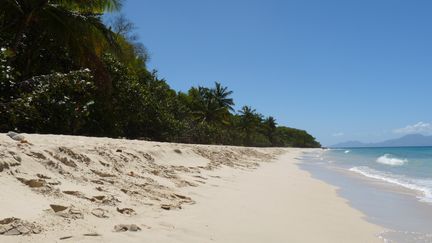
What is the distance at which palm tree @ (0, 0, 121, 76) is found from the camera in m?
13.2

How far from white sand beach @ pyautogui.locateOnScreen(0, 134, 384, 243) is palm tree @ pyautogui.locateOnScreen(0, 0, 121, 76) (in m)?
7.69

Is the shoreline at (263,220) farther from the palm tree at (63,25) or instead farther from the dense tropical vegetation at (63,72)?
the palm tree at (63,25)

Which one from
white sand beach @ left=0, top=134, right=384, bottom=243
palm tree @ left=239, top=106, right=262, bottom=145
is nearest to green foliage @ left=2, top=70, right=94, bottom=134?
white sand beach @ left=0, top=134, right=384, bottom=243

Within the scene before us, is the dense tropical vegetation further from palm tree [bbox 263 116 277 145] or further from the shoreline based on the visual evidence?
palm tree [bbox 263 116 277 145]

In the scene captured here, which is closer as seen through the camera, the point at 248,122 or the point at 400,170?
the point at 400,170

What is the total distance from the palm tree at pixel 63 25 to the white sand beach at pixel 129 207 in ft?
25.2

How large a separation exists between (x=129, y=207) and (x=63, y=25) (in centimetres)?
1085

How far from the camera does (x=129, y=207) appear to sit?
14.8 ft

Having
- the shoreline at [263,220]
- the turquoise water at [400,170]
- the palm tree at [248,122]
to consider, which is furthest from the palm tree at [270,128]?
the shoreline at [263,220]

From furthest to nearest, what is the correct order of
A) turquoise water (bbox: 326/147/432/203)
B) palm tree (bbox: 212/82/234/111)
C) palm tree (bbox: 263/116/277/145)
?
palm tree (bbox: 263/116/277/145) → palm tree (bbox: 212/82/234/111) → turquoise water (bbox: 326/147/432/203)

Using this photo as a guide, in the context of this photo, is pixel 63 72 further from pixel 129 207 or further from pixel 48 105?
pixel 129 207

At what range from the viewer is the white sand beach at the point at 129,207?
346cm

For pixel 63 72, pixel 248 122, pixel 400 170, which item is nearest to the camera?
pixel 63 72

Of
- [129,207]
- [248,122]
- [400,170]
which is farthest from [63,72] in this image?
[248,122]
